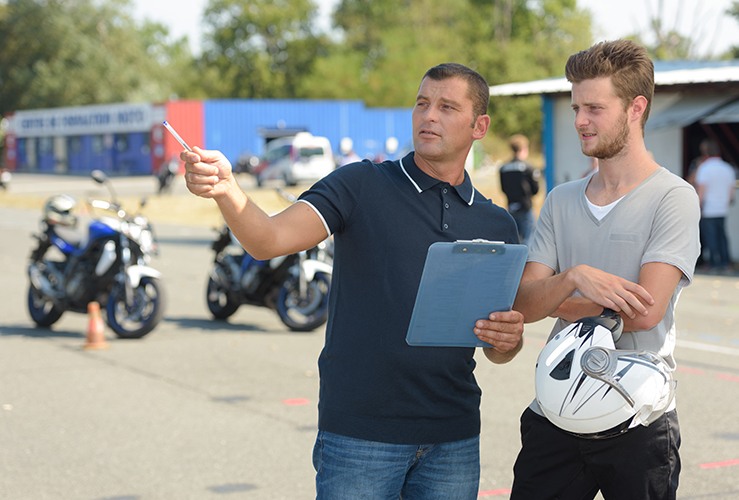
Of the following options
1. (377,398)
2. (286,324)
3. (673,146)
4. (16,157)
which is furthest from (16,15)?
(377,398)

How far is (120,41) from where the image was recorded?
9494 centimetres

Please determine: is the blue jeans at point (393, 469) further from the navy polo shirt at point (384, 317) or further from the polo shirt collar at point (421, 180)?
the polo shirt collar at point (421, 180)

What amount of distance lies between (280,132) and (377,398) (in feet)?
200

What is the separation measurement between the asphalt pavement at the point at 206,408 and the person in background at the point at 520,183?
3874 mm

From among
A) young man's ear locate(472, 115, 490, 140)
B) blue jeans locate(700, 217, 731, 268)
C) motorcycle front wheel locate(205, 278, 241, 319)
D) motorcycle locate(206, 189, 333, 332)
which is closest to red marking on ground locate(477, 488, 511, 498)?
young man's ear locate(472, 115, 490, 140)

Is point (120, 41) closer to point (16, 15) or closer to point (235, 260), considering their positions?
point (16, 15)

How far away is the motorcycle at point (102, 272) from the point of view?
35.8 feet

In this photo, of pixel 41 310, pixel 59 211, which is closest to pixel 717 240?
pixel 59 211

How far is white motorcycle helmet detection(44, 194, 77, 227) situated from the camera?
12.1 m

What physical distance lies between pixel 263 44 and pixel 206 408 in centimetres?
8728

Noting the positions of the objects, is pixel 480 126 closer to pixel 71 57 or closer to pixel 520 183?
pixel 520 183

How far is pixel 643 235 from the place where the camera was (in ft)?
10.9

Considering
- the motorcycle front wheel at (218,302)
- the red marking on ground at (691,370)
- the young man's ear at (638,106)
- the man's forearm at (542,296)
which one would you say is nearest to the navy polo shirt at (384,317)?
the man's forearm at (542,296)

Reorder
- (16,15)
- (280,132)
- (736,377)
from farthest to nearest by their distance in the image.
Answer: (16,15)
(280,132)
(736,377)
